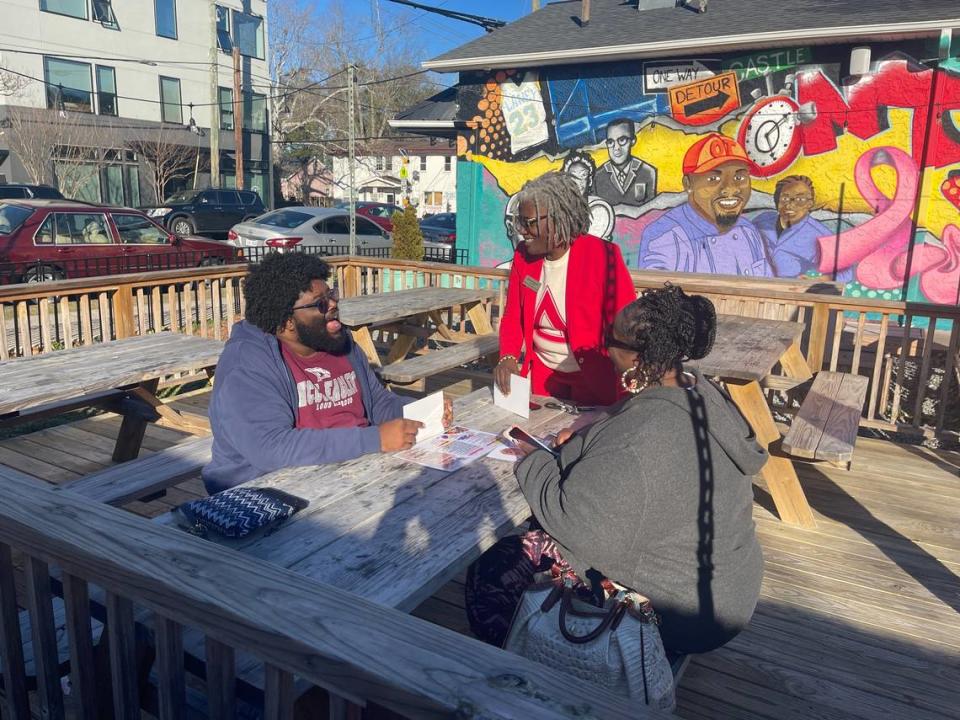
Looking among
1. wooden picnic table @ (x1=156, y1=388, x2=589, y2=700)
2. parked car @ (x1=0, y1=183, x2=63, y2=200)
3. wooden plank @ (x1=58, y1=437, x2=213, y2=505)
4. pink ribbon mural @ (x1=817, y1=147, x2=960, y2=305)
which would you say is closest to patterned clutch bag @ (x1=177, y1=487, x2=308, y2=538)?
wooden picnic table @ (x1=156, y1=388, x2=589, y2=700)

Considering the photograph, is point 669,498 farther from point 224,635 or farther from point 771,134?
point 771,134

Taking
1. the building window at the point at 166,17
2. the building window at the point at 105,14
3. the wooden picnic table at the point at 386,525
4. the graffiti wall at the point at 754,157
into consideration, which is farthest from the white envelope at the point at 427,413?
the building window at the point at 166,17

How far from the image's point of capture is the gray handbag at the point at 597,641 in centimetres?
180

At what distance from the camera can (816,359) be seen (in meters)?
6.04

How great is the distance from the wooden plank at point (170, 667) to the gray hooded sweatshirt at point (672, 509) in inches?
41.4

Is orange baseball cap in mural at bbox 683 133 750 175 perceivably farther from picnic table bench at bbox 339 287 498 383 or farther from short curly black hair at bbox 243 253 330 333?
short curly black hair at bbox 243 253 330 333

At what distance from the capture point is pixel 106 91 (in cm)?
2795

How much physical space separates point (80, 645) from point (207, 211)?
69.6 feet

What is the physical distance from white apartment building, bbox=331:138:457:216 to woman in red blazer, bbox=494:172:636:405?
40.0 metres

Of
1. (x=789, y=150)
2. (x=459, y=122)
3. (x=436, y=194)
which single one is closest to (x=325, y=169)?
(x=436, y=194)

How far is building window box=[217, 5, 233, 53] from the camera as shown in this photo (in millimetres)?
32000

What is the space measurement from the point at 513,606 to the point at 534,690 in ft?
4.28

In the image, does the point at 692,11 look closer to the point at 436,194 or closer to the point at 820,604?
the point at 820,604

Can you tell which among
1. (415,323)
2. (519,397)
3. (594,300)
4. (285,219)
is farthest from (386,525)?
(285,219)
